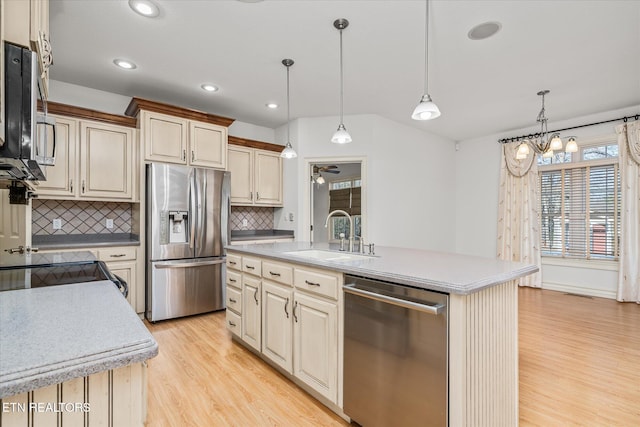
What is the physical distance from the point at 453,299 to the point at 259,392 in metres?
1.53

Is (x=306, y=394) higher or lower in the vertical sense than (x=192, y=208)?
lower

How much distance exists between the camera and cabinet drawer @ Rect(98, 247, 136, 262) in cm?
333

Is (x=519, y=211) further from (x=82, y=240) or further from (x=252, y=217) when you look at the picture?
(x=82, y=240)

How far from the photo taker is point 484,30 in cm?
268

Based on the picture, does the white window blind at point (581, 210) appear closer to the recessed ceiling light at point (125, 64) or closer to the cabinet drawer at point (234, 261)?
the cabinet drawer at point (234, 261)

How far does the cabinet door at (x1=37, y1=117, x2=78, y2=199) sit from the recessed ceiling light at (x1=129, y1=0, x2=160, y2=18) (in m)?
1.66

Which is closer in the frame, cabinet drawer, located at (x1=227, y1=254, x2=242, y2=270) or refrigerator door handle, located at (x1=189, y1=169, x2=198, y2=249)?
cabinet drawer, located at (x1=227, y1=254, x2=242, y2=270)

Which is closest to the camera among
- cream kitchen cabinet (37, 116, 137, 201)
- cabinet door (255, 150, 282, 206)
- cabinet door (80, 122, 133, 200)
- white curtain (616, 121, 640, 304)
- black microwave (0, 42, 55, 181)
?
black microwave (0, 42, 55, 181)

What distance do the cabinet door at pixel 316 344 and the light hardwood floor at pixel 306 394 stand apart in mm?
161

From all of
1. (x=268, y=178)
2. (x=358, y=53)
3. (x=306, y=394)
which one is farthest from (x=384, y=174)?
(x=306, y=394)

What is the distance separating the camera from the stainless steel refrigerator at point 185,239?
3.50 meters

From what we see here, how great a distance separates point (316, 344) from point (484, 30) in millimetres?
2902

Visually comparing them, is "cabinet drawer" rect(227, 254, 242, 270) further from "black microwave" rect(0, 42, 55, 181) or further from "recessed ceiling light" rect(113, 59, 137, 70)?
"recessed ceiling light" rect(113, 59, 137, 70)

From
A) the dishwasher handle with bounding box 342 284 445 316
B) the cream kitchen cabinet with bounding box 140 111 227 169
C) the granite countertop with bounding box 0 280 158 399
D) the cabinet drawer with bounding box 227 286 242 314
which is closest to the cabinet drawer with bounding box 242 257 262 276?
the cabinet drawer with bounding box 227 286 242 314
